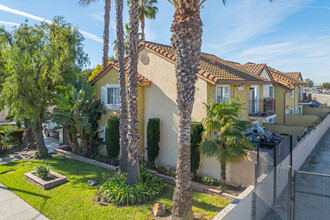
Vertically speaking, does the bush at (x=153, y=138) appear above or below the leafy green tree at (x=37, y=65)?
below

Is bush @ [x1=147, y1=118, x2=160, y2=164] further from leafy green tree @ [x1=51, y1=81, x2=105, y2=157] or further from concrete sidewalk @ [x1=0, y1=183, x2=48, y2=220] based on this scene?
concrete sidewalk @ [x1=0, y1=183, x2=48, y2=220]

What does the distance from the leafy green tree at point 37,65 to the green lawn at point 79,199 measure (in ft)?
14.3

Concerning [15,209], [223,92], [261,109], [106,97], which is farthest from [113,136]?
[261,109]

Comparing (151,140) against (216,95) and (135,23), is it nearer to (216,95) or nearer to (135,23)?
(216,95)

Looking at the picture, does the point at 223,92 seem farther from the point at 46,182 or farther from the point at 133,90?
the point at 46,182

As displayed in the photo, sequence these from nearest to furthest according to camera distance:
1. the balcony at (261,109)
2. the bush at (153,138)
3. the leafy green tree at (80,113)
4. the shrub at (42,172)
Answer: the shrub at (42,172) < the bush at (153,138) < the leafy green tree at (80,113) < the balcony at (261,109)

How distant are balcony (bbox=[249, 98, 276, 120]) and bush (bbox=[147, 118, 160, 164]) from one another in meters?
6.93

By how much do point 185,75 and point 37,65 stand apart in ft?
42.1

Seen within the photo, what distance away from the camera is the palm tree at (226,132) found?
417 inches

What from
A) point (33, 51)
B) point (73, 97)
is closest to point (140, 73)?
point (73, 97)

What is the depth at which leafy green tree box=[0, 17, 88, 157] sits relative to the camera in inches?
574

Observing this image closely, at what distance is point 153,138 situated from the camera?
14.4 metres

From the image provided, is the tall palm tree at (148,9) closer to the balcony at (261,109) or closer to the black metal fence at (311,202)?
the balcony at (261,109)

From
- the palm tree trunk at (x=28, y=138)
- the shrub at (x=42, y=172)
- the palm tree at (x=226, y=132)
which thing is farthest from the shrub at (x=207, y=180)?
the palm tree trunk at (x=28, y=138)
